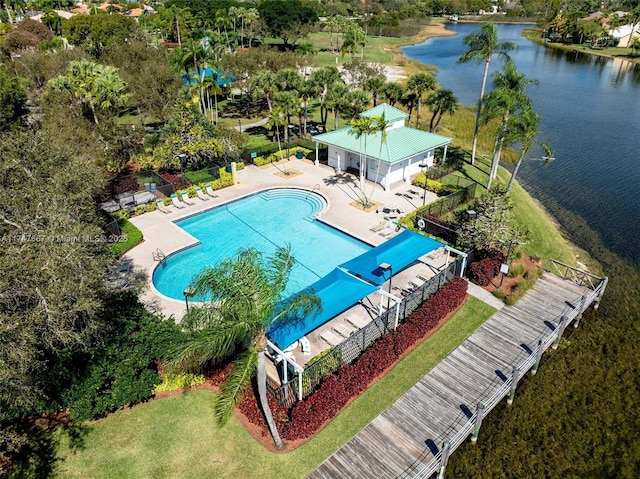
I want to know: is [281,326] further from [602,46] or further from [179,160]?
[602,46]

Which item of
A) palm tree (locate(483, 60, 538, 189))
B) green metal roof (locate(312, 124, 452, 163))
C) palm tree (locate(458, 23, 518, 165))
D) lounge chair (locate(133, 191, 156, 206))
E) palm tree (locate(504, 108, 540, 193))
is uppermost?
palm tree (locate(458, 23, 518, 165))

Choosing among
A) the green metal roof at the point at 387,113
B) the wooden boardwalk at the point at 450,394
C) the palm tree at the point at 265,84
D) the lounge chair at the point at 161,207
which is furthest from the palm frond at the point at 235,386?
the palm tree at the point at 265,84

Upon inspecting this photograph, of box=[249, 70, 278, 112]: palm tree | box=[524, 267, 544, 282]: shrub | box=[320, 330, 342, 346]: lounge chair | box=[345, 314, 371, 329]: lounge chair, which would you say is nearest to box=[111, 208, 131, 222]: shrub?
box=[320, 330, 342, 346]: lounge chair

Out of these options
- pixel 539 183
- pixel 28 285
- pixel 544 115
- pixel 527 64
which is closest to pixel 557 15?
pixel 527 64

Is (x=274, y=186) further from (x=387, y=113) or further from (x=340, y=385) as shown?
(x=340, y=385)

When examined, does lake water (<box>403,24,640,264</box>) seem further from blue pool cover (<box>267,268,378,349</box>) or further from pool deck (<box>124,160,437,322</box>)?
blue pool cover (<box>267,268,378,349</box>)

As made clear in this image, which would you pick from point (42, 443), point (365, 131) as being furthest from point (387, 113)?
point (42, 443)

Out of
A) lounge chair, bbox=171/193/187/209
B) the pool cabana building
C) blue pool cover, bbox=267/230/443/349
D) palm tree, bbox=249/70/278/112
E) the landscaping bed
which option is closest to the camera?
the landscaping bed
